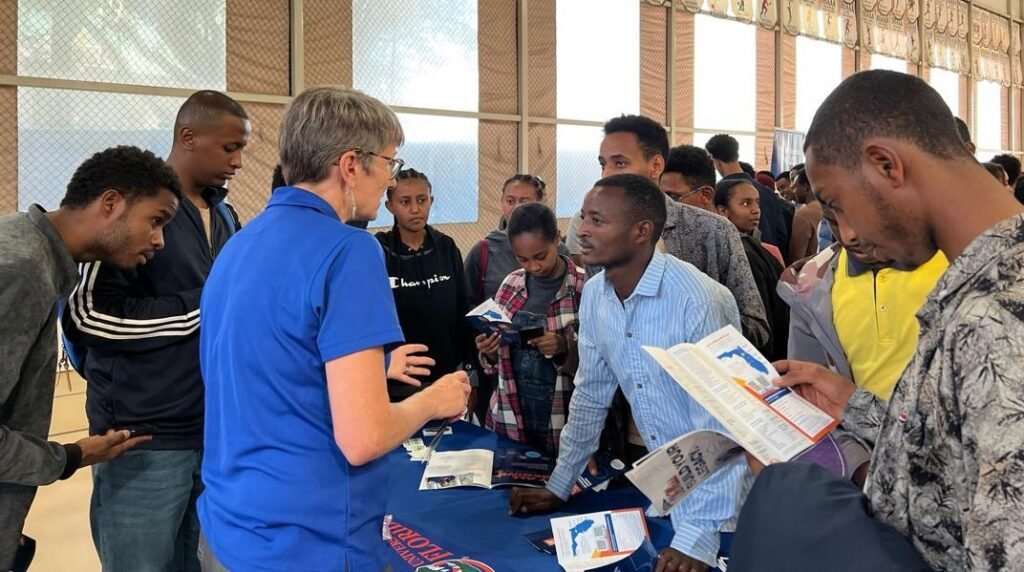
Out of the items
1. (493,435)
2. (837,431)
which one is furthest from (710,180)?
(837,431)

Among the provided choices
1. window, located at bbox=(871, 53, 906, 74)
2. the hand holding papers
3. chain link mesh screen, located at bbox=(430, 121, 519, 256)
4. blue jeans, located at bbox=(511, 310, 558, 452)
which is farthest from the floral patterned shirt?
window, located at bbox=(871, 53, 906, 74)

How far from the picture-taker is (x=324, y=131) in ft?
4.42

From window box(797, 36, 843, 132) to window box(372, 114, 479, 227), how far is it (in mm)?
6115

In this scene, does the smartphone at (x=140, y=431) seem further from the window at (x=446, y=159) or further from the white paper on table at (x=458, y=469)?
the window at (x=446, y=159)

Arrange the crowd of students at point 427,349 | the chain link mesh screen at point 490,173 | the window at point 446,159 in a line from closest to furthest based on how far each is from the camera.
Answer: the crowd of students at point 427,349 < the window at point 446,159 < the chain link mesh screen at point 490,173

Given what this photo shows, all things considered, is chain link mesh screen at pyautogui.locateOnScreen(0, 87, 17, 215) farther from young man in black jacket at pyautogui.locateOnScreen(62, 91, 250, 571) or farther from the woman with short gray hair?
the woman with short gray hair

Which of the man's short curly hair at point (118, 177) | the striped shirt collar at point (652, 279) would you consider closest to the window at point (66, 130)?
the man's short curly hair at point (118, 177)

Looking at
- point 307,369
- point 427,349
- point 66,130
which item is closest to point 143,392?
point 427,349

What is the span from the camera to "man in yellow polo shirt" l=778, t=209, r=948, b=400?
1.60 metres

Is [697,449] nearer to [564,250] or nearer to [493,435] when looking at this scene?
[493,435]

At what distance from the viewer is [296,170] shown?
1.38 metres

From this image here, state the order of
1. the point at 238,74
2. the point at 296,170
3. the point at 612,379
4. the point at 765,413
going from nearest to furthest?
the point at 765,413
the point at 296,170
the point at 612,379
the point at 238,74

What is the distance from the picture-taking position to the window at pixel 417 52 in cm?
580

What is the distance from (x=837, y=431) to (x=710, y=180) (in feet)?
6.72
